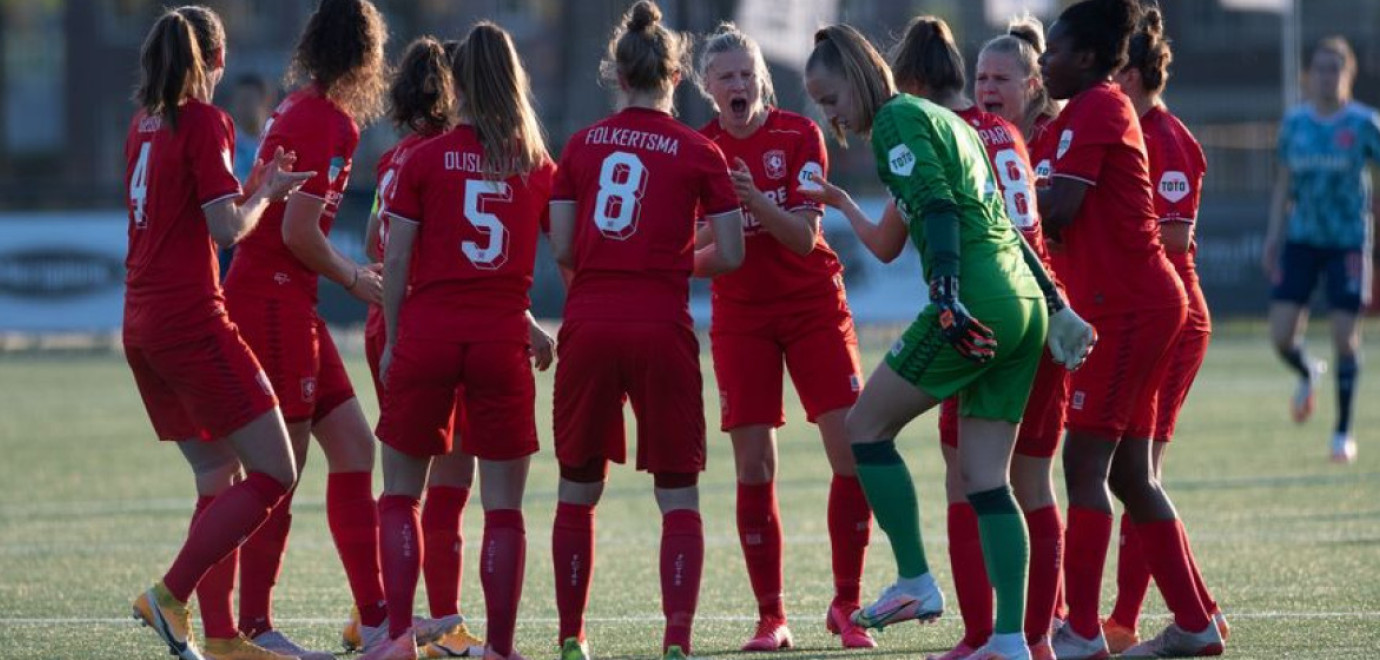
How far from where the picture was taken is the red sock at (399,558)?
6.59 m

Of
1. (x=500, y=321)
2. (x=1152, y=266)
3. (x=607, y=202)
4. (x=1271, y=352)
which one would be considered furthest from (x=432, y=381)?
(x=1271, y=352)

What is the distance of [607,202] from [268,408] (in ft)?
4.18

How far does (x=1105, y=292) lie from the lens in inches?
261

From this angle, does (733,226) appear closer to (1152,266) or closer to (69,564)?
(1152,266)

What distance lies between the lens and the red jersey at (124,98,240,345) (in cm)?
645

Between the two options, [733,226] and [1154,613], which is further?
[1154,613]

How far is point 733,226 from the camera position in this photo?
6.36 meters

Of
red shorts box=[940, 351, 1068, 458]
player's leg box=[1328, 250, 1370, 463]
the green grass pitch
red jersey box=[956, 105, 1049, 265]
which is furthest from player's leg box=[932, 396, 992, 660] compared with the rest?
player's leg box=[1328, 250, 1370, 463]

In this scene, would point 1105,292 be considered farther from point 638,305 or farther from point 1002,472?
point 638,305

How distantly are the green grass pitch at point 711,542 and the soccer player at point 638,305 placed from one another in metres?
0.78

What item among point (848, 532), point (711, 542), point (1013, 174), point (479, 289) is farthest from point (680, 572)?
point (711, 542)

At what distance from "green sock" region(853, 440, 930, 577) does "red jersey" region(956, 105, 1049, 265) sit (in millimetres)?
814

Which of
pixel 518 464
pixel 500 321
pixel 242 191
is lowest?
pixel 518 464

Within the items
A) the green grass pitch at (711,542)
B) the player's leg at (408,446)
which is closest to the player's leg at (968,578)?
the green grass pitch at (711,542)
